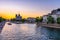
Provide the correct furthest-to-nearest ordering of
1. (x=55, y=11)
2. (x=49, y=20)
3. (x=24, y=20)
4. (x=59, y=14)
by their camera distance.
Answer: (x=24, y=20)
(x=55, y=11)
(x=59, y=14)
(x=49, y=20)

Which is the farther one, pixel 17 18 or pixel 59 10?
pixel 17 18

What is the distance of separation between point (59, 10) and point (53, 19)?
11.0 meters

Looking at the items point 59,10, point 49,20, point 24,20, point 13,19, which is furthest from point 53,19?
point 13,19

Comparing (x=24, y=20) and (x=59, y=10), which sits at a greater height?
(x=59, y=10)

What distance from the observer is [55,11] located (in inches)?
3349

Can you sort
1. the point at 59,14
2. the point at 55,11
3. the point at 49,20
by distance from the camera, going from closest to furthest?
the point at 49,20 → the point at 59,14 → the point at 55,11

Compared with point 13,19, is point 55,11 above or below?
above

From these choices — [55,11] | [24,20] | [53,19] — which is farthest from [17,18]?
[53,19]

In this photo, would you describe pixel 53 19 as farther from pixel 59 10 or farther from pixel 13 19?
pixel 13 19

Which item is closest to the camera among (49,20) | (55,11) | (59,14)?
(49,20)

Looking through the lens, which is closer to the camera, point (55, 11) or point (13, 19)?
point (55, 11)

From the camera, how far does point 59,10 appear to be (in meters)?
81.4

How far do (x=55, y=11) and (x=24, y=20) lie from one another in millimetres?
71407

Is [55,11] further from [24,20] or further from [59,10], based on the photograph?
[24,20]
